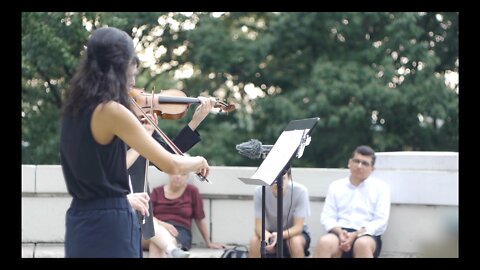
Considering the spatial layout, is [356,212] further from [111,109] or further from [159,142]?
[111,109]

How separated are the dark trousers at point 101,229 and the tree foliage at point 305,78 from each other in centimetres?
936

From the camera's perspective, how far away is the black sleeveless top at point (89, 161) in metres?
3.55

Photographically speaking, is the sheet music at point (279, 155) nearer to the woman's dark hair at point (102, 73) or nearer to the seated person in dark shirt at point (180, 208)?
the woman's dark hair at point (102, 73)

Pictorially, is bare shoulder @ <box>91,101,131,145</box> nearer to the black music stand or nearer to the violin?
the black music stand

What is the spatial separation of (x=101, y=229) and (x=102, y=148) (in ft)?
1.09

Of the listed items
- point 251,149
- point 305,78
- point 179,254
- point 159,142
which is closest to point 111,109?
point 159,142

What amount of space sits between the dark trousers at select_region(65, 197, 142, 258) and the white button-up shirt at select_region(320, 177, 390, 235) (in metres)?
4.48

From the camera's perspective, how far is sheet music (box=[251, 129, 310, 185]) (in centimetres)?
511

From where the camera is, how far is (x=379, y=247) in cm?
786

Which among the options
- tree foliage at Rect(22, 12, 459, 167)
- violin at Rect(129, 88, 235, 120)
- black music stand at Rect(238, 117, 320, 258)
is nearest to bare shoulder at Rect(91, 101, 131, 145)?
black music stand at Rect(238, 117, 320, 258)

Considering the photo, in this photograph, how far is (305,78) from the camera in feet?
48.8

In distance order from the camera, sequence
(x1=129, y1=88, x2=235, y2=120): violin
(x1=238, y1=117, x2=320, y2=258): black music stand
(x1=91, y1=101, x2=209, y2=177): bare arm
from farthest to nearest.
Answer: (x1=129, y1=88, x2=235, y2=120): violin < (x1=238, y1=117, x2=320, y2=258): black music stand < (x1=91, y1=101, x2=209, y2=177): bare arm

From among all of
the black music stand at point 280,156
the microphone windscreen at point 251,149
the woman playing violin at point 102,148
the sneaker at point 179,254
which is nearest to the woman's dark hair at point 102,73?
the woman playing violin at point 102,148
